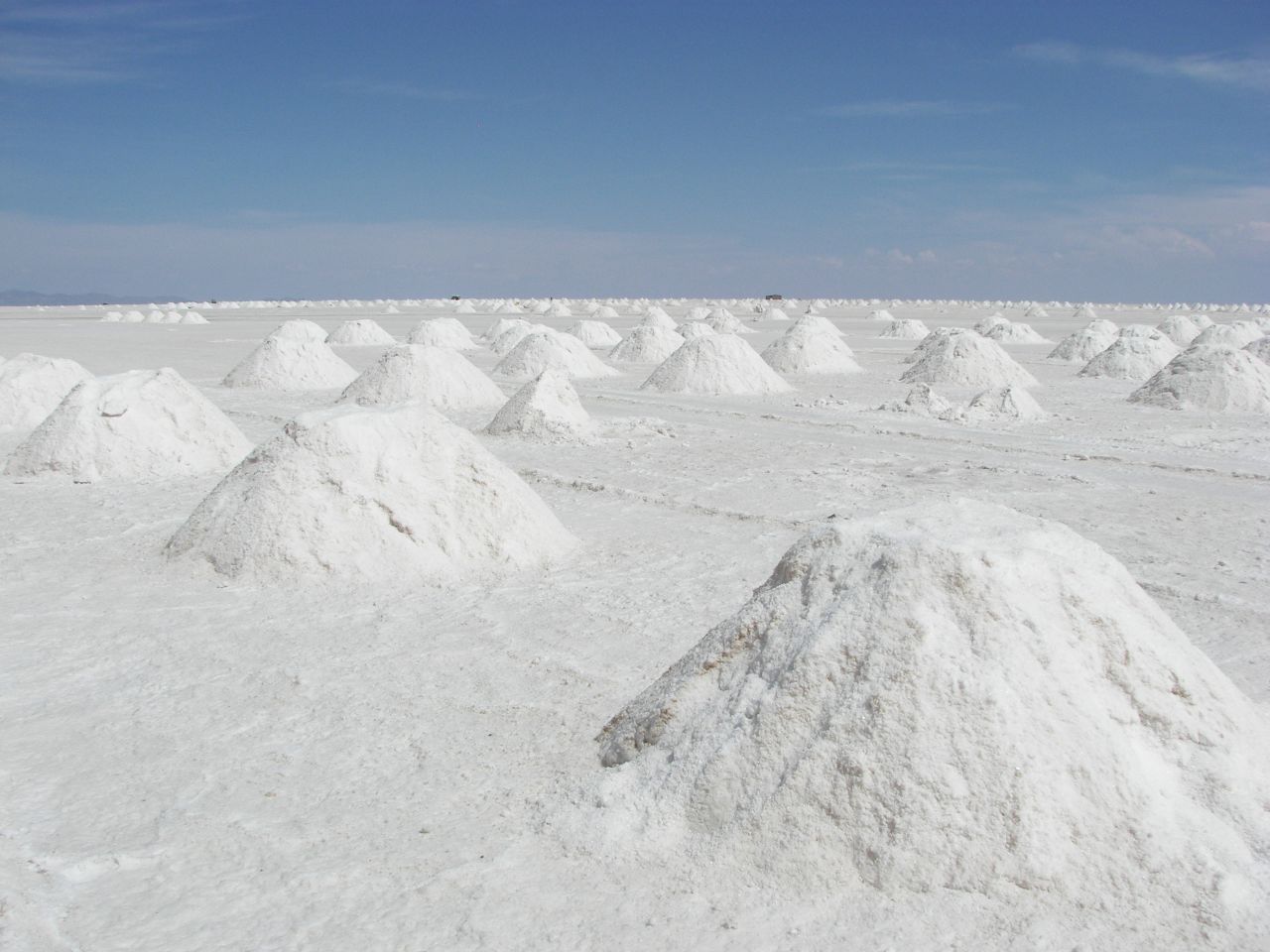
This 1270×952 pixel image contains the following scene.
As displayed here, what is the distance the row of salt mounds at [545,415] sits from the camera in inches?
434

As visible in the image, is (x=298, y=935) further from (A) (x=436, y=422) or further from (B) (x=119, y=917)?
(A) (x=436, y=422)

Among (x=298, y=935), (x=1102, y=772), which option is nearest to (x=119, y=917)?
(x=298, y=935)

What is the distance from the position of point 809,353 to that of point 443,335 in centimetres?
899

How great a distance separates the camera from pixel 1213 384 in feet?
45.5

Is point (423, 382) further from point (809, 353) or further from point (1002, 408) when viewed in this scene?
point (809, 353)

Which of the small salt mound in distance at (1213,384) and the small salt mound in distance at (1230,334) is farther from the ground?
the small salt mound in distance at (1230,334)

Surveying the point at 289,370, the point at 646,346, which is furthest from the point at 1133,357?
the point at 289,370

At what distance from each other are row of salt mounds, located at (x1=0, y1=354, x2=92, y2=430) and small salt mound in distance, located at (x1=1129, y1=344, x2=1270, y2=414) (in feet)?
41.1

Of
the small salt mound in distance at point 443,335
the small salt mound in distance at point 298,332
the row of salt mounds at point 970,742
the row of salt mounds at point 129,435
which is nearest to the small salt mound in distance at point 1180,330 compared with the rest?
the small salt mound in distance at point 443,335

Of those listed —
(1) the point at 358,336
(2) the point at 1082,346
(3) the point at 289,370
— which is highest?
(2) the point at 1082,346

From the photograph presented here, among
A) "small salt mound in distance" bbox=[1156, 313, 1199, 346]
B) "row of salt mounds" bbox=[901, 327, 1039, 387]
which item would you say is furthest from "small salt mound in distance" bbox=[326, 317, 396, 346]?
"small salt mound in distance" bbox=[1156, 313, 1199, 346]

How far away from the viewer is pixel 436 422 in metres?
6.50

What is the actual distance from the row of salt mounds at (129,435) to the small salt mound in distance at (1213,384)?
11136 mm

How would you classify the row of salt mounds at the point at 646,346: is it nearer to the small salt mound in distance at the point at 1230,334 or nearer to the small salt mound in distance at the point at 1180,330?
the small salt mound in distance at the point at 1230,334
